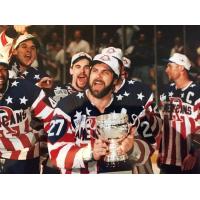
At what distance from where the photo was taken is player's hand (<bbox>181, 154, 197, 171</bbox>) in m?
2.44

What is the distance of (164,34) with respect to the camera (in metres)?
2.47

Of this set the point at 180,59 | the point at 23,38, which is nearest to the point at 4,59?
the point at 23,38

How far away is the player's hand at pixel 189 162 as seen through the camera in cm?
244

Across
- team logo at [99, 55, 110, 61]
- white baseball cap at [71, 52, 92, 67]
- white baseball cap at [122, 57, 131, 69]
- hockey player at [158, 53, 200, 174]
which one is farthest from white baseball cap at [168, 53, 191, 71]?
white baseball cap at [71, 52, 92, 67]

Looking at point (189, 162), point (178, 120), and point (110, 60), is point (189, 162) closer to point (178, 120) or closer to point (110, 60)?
point (178, 120)

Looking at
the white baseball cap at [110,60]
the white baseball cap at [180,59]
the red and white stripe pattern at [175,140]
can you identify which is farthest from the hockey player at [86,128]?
the white baseball cap at [180,59]

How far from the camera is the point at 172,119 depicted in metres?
2.44

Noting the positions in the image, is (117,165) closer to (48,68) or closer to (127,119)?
(127,119)
